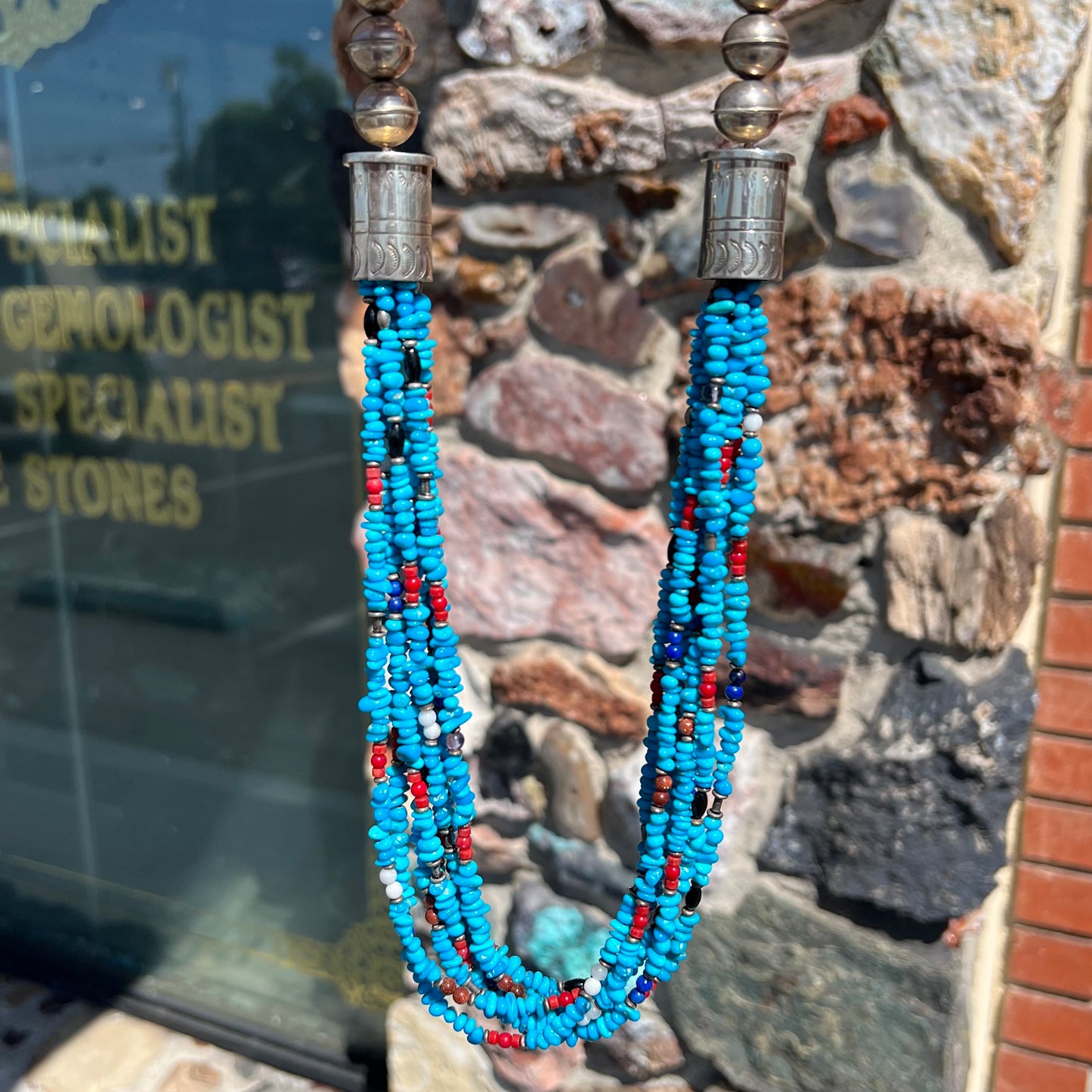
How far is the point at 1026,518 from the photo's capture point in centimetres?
114

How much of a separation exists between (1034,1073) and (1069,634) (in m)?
0.62

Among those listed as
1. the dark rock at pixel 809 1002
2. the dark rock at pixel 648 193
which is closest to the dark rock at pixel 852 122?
the dark rock at pixel 648 193

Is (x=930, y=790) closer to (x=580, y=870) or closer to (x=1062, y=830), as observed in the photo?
(x=1062, y=830)

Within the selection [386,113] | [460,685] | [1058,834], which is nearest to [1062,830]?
[1058,834]

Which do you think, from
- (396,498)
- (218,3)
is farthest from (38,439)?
(396,498)

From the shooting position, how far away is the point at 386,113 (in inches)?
29.6

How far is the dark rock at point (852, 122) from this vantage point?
1.08 m

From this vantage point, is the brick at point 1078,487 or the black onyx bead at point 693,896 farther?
the brick at point 1078,487

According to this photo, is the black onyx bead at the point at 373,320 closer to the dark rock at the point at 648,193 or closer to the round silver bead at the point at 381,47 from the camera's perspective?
the round silver bead at the point at 381,47

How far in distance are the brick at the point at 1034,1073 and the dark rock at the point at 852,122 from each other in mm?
1195

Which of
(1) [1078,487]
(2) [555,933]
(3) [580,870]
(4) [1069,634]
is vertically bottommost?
(2) [555,933]

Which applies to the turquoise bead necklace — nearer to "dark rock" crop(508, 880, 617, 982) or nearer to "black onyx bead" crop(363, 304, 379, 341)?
"black onyx bead" crop(363, 304, 379, 341)

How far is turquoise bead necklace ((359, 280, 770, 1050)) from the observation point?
2.67 feet

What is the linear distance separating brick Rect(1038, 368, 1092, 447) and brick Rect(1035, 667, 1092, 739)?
289 mm
